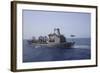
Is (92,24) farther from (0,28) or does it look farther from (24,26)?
(0,28)

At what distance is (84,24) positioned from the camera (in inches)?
79.0

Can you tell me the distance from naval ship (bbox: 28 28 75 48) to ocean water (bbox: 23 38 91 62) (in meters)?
0.03

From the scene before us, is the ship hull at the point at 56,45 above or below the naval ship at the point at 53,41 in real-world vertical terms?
below

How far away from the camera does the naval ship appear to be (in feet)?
5.99

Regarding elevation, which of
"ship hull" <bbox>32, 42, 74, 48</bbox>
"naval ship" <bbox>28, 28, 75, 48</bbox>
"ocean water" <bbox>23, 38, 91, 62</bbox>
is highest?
"naval ship" <bbox>28, 28, 75, 48</bbox>

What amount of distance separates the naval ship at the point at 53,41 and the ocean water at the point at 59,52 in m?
0.03

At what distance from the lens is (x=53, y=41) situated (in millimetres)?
1883

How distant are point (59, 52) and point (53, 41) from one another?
0.11m

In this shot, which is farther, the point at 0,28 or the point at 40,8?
the point at 40,8

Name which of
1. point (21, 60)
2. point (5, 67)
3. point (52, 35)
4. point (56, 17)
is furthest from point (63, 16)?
point (5, 67)

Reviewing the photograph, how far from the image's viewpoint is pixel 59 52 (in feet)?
6.23

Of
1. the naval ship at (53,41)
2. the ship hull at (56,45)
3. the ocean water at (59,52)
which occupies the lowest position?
the ocean water at (59,52)

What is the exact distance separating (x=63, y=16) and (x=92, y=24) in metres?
0.30

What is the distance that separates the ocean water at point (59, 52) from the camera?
1792 mm
